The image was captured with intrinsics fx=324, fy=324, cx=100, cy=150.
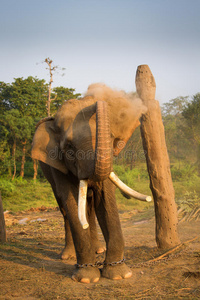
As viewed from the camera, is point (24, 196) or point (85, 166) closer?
point (85, 166)

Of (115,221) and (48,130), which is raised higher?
(48,130)

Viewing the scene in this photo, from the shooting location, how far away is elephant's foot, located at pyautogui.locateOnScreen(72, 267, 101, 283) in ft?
13.7

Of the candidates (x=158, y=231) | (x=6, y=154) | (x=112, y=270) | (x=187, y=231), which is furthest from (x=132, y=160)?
(x=112, y=270)

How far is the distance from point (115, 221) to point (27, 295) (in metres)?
1.45

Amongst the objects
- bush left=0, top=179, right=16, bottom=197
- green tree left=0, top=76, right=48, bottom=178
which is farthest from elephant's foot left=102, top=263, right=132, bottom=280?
green tree left=0, top=76, right=48, bottom=178

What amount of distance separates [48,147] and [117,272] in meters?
1.97

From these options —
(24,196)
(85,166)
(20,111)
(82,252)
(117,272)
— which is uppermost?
(20,111)

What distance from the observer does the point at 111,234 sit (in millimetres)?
4402

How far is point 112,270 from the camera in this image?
14.2 feet

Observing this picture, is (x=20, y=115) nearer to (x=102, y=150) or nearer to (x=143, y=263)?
(x=143, y=263)

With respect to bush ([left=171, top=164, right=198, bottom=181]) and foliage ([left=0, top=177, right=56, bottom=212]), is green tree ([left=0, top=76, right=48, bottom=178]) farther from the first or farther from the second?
bush ([left=171, top=164, right=198, bottom=181])

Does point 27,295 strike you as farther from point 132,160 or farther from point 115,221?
point 132,160

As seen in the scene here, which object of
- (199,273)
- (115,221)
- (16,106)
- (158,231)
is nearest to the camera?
(199,273)

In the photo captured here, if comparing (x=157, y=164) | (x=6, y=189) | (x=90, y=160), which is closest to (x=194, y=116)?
(x=6, y=189)
